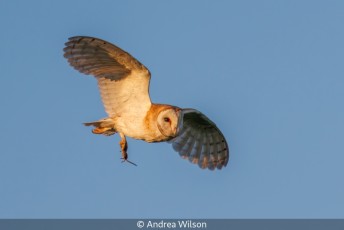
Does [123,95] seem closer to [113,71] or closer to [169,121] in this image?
[113,71]

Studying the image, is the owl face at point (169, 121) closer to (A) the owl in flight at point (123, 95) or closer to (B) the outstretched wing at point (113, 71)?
(A) the owl in flight at point (123, 95)

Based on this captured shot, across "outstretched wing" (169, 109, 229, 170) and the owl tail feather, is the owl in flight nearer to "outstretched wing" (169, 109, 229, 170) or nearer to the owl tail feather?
the owl tail feather

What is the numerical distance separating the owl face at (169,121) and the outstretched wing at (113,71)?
21.1 inches

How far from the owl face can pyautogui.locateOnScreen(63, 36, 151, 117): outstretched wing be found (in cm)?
54

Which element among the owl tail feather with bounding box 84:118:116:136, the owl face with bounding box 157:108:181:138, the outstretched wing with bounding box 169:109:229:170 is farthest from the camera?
the outstretched wing with bounding box 169:109:229:170

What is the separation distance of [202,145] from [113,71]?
341 cm

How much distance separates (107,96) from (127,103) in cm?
45

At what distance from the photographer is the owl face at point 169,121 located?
1650 centimetres

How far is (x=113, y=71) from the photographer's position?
1684 centimetres

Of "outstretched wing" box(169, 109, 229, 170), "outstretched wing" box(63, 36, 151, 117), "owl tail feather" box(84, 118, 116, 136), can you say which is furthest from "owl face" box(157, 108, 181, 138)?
"outstretched wing" box(169, 109, 229, 170)

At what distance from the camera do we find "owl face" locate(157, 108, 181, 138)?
1650cm

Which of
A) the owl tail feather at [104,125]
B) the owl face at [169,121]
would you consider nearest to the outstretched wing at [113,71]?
the owl tail feather at [104,125]

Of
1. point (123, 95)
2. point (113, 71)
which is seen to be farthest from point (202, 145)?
point (113, 71)

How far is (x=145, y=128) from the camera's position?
16.6 meters
